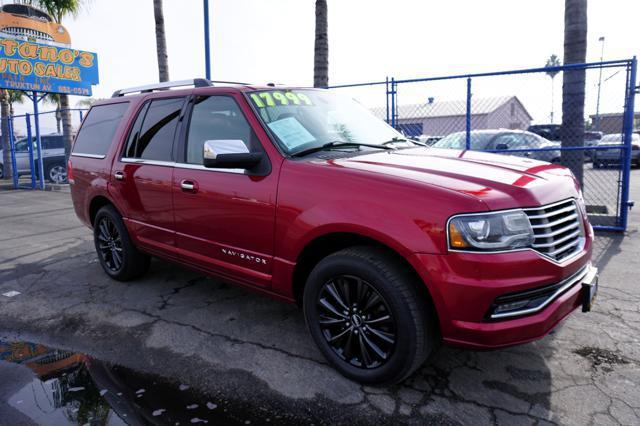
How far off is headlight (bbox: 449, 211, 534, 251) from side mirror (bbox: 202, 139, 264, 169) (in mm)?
1386

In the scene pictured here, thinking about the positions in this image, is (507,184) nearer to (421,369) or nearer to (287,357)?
(421,369)

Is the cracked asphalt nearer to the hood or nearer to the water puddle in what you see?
the water puddle

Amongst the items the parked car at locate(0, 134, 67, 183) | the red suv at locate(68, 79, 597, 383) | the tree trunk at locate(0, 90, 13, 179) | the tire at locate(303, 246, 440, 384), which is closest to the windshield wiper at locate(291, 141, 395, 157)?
the red suv at locate(68, 79, 597, 383)

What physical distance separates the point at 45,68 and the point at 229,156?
47.8ft

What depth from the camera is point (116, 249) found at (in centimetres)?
475

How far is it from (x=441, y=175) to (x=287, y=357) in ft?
5.31

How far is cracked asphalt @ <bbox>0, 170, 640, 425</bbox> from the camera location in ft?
8.42

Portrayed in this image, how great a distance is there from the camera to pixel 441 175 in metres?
2.68

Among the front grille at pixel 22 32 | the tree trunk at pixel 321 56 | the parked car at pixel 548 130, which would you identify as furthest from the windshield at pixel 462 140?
the front grille at pixel 22 32

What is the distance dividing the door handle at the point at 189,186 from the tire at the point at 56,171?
49.4 ft

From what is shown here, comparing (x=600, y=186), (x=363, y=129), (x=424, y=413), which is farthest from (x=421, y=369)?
(x=600, y=186)

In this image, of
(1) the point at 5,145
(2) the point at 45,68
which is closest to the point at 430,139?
(2) the point at 45,68

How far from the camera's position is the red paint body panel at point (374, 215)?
2334 mm

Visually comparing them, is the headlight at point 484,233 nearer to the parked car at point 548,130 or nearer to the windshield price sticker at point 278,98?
the windshield price sticker at point 278,98
